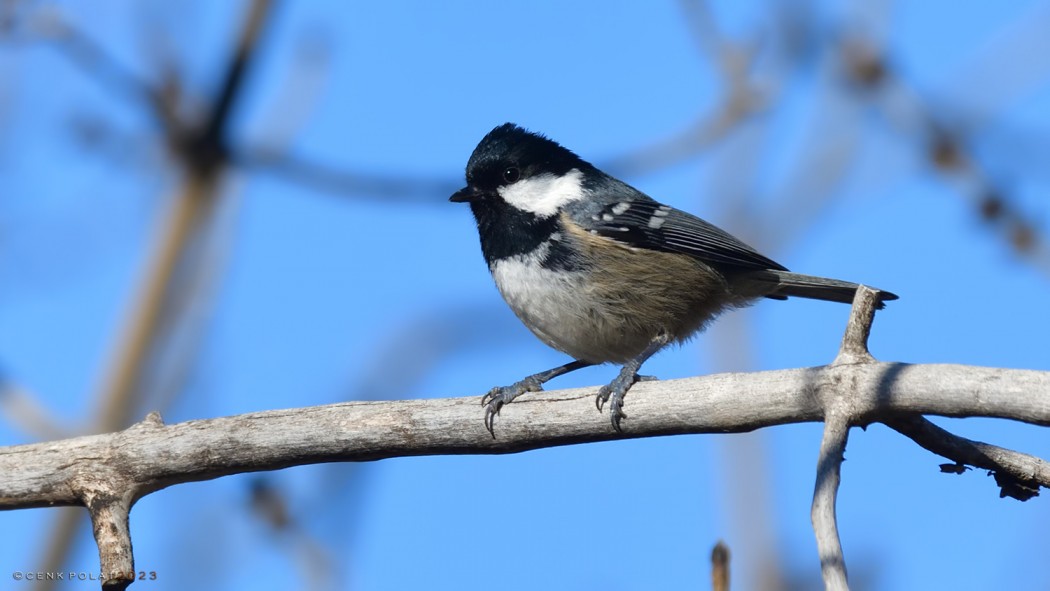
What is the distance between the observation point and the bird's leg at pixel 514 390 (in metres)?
3.55

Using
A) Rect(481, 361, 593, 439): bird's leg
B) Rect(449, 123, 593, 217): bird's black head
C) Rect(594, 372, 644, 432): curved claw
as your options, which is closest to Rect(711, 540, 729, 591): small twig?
Rect(594, 372, 644, 432): curved claw

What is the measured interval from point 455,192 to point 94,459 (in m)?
2.23

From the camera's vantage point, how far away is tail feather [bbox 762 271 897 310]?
4.94 meters

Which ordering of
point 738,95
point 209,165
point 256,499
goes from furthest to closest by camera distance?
point 209,165 → point 738,95 → point 256,499

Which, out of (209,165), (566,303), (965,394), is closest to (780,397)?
(965,394)

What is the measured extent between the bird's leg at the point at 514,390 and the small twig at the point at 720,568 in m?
1.22

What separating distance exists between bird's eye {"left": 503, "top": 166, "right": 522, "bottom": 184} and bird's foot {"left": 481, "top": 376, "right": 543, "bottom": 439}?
1.07 meters

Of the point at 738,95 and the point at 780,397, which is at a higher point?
the point at 738,95

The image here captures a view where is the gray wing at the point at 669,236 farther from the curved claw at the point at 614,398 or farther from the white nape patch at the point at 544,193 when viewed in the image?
the curved claw at the point at 614,398

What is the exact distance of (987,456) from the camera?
305 centimetres

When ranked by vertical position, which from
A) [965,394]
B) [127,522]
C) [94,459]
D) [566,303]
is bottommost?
[965,394]

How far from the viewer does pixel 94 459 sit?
365 cm

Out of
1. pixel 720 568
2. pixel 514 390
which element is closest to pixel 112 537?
pixel 514 390

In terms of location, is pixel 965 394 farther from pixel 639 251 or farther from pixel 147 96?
pixel 147 96
